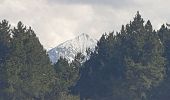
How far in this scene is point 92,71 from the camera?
352 feet

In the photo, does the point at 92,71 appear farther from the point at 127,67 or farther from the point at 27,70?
the point at 27,70

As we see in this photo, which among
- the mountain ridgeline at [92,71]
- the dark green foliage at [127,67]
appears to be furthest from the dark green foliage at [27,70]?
the dark green foliage at [127,67]

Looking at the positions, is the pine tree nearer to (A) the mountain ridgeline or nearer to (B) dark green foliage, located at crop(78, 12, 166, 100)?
(A) the mountain ridgeline

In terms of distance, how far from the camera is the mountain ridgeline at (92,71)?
93812 mm

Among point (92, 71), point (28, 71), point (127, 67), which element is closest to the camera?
point (28, 71)

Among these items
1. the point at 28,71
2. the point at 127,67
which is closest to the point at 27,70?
the point at 28,71

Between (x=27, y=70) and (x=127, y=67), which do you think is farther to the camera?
(x=127, y=67)

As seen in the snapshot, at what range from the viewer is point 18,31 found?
102062 mm

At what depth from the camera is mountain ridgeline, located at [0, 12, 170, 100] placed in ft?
308

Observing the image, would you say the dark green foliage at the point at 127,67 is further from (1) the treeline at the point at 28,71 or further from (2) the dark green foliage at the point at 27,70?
(2) the dark green foliage at the point at 27,70

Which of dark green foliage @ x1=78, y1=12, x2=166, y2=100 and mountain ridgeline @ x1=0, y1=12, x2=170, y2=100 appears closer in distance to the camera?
mountain ridgeline @ x1=0, y1=12, x2=170, y2=100

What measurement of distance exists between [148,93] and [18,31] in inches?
958

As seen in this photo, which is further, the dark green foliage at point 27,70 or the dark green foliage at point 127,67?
the dark green foliage at point 127,67

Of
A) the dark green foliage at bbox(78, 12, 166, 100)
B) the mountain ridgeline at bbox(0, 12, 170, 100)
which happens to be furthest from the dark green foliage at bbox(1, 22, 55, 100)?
the dark green foliage at bbox(78, 12, 166, 100)
